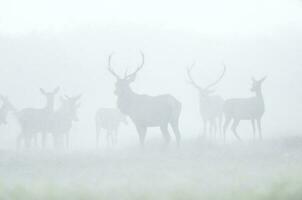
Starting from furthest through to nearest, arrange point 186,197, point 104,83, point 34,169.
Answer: point 104,83 < point 34,169 < point 186,197

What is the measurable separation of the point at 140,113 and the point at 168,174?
475cm

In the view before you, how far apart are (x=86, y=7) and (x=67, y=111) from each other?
14.0 feet

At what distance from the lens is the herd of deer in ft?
36.9

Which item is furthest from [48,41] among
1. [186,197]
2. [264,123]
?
[186,197]

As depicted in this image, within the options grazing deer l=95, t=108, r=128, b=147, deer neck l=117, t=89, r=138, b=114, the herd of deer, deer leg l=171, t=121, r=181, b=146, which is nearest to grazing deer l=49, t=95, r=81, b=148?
the herd of deer

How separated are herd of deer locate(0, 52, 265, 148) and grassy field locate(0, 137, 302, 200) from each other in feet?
1.99

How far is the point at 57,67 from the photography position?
19.9 meters

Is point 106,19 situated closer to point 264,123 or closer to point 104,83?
point 104,83

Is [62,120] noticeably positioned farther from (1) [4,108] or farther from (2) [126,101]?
(2) [126,101]

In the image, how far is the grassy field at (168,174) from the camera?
5.11 meters

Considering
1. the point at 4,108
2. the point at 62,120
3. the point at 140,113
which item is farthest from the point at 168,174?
the point at 4,108

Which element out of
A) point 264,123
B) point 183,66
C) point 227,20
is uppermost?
point 227,20

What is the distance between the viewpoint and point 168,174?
21.6ft

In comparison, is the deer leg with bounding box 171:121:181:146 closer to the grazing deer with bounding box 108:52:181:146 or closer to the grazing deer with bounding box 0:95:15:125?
the grazing deer with bounding box 108:52:181:146
